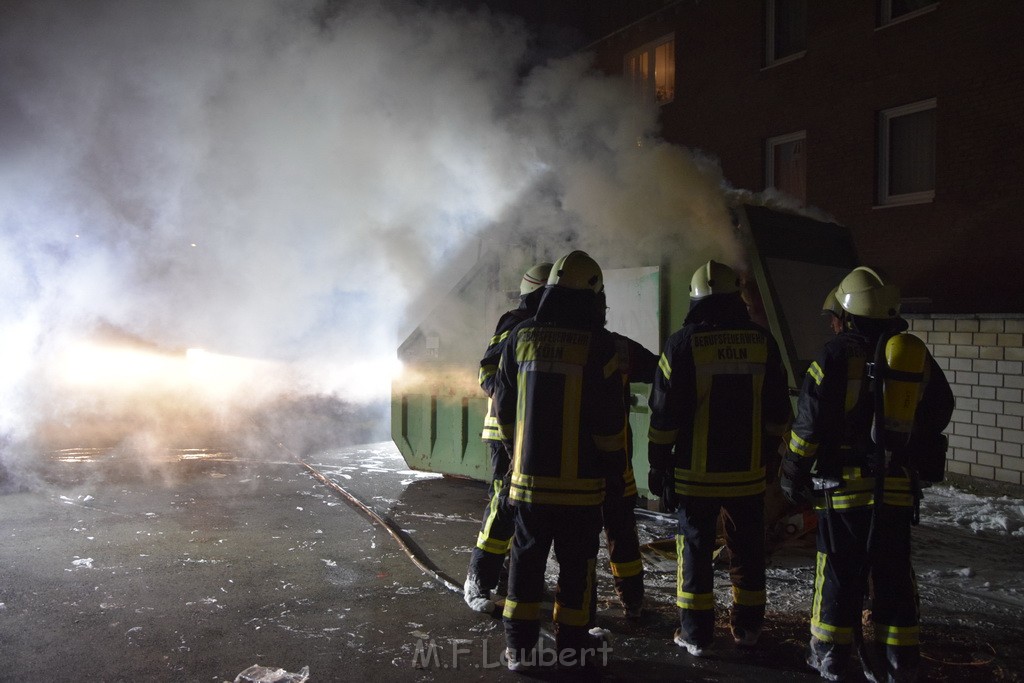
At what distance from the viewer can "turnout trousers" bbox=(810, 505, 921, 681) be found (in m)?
3.14

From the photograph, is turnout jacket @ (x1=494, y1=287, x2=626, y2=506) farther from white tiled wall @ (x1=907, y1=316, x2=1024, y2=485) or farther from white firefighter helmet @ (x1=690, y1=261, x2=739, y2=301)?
white tiled wall @ (x1=907, y1=316, x2=1024, y2=485)

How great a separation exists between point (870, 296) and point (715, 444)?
0.96m

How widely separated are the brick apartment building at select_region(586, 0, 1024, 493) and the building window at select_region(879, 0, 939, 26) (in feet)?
0.09

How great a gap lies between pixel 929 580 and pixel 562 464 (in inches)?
121

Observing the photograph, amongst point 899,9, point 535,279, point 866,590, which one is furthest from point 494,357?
point 899,9

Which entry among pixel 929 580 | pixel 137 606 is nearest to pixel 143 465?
pixel 137 606

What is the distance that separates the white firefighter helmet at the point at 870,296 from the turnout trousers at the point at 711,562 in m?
1.00

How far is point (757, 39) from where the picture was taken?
12828mm

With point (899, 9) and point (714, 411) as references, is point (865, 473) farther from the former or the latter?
point (899, 9)

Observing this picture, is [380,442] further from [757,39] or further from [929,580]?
[757,39]

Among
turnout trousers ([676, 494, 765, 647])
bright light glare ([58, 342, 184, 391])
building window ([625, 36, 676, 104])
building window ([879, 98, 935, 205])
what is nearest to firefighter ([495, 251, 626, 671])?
turnout trousers ([676, 494, 765, 647])

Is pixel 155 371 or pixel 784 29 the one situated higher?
pixel 784 29

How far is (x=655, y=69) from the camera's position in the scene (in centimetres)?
1492

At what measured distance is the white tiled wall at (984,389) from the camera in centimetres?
776
